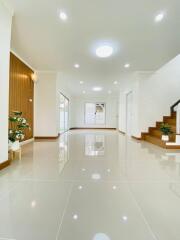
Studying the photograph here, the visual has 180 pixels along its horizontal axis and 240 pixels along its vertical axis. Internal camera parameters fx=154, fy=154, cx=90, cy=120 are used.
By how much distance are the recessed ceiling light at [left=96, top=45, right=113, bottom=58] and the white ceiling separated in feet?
0.80

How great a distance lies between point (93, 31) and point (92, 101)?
10679 mm

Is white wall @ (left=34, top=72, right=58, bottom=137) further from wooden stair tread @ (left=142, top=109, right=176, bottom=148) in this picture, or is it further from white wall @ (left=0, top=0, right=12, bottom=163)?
wooden stair tread @ (left=142, top=109, right=176, bottom=148)

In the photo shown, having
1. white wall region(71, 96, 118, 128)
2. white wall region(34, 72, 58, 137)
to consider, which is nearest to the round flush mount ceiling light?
white wall region(34, 72, 58, 137)

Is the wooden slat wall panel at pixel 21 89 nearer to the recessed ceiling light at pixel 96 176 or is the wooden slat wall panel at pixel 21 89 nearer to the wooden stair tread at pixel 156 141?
the recessed ceiling light at pixel 96 176

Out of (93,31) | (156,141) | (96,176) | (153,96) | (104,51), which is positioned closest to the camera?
(96,176)

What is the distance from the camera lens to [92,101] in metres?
14.4

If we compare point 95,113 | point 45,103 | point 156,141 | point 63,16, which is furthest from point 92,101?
point 63,16

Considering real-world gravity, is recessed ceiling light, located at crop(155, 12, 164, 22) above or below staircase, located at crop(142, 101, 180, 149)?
above

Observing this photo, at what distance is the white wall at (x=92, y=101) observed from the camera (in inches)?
561

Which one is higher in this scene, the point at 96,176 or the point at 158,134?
the point at 158,134

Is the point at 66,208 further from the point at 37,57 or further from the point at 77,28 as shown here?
the point at 37,57

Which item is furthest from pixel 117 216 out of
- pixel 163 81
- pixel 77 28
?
pixel 163 81

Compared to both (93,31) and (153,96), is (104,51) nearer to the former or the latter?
(93,31)

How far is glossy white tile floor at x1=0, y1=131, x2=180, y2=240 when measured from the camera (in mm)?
1234
